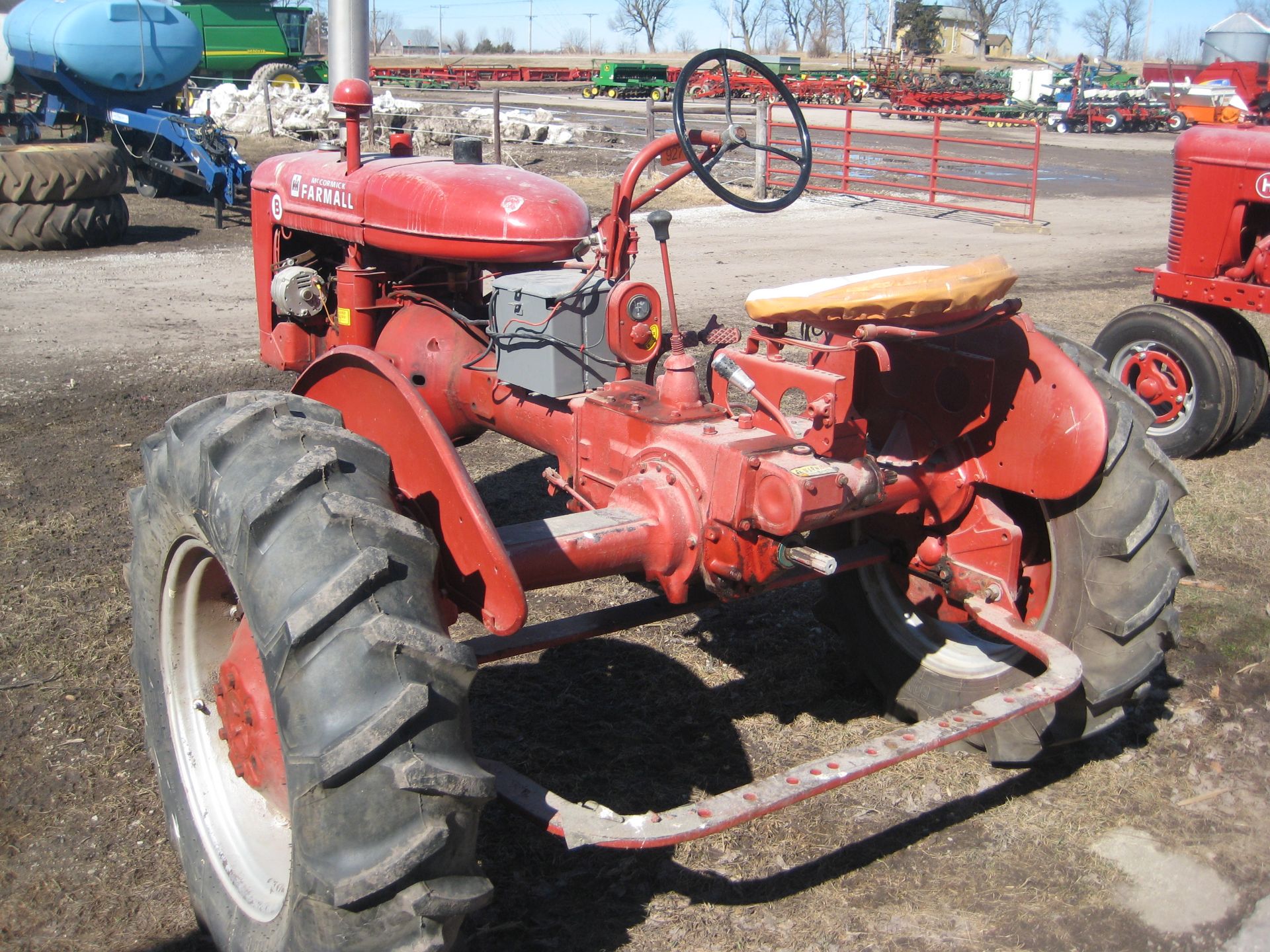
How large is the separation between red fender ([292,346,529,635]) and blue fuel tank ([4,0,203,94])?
→ 592 inches

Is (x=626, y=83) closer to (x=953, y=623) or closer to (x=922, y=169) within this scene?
(x=922, y=169)

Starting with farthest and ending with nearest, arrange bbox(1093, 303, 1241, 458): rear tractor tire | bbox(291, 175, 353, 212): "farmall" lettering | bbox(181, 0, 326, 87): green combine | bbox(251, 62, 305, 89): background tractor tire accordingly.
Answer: bbox(181, 0, 326, 87): green combine, bbox(251, 62, 305, 89): background tractor tire, bbox(1093, 303, 1241, 458): rear tractor tire, bbox(291, 175, 353, 212): "farmall" lettering

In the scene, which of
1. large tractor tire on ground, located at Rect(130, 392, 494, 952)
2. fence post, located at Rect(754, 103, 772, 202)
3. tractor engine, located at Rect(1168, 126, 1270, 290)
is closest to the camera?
large tractor tire on ground, located at Rect(130, 392, 494, 952)

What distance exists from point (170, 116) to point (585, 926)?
46.0 feet

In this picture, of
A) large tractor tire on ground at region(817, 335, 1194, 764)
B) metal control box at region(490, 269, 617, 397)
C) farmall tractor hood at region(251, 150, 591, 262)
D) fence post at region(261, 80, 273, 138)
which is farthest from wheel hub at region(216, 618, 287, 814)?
fence post at region(261, 80, 273, 138)

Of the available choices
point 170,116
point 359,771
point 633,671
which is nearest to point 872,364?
point 633,671

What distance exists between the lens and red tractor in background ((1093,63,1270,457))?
20.6 ft

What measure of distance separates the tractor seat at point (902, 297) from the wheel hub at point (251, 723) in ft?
4.71

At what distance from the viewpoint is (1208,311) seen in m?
6.70

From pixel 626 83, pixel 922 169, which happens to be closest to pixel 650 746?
pixel 922 169

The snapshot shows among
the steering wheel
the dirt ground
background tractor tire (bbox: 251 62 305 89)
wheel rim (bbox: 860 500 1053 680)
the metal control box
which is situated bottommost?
the dirt ground

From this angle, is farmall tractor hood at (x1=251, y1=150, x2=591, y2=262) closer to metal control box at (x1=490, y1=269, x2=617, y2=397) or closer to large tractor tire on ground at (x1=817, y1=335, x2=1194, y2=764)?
metal control box at (x1=490, y1=269, x2=617, y2=397)

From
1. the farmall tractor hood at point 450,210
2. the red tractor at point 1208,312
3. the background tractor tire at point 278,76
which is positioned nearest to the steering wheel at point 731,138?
the farmall tractor hood at point 450,210

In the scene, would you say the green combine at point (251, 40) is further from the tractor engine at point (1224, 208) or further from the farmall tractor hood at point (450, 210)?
the farmall tractor hood at point (450, 210)
